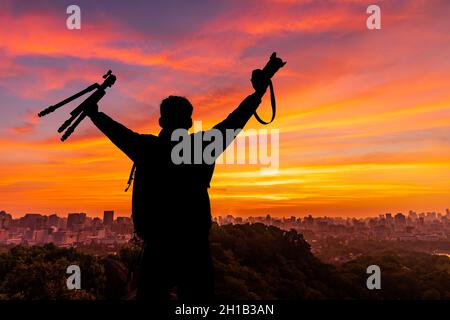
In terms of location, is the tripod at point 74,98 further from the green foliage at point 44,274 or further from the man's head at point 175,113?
the green foliage at point 44,274

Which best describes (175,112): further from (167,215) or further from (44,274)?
(44,274)

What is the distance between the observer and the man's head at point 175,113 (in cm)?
350

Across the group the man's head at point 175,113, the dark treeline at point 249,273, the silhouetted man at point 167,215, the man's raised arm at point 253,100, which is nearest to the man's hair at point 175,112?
the man's head at point 175,113

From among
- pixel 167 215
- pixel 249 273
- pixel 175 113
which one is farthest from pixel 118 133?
pixel 249 273

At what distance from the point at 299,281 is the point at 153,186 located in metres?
103

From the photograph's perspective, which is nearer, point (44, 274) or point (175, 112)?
point (175, 112)

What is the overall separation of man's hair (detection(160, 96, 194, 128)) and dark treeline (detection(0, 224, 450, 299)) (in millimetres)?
42319

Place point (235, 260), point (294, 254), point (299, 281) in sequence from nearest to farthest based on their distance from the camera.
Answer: point (235, 260) < point (299, 281) < point (294, 254)

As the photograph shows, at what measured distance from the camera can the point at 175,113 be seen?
350cm
